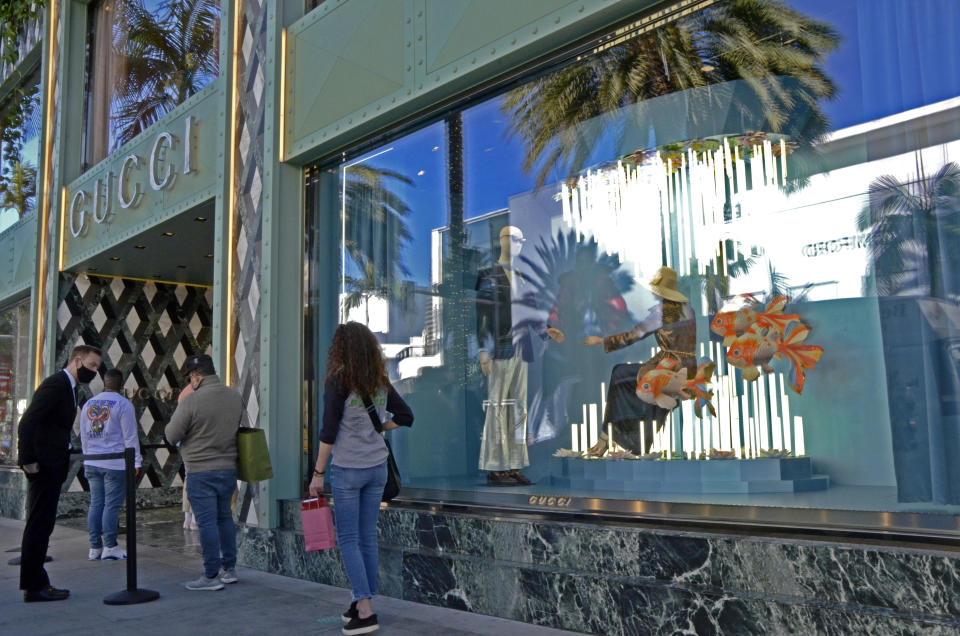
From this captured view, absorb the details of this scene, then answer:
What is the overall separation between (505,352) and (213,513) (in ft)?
7.15

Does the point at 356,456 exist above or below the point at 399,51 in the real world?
below

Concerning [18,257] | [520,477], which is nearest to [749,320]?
[520,477]

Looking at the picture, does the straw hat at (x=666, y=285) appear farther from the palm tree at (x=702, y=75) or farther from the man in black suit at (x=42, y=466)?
the man in black suit at (x=42, y=466)

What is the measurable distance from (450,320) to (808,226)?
2.51m

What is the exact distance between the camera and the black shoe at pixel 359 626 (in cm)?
416

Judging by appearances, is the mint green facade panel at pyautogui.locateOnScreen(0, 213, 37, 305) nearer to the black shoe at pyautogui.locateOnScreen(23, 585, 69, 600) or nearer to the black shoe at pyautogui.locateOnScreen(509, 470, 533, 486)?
the black shoe at pyautogui.locateOnScreen(23, 585, 69, 600)

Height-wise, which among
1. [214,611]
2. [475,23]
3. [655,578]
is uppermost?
[475,23]

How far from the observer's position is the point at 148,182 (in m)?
8.76

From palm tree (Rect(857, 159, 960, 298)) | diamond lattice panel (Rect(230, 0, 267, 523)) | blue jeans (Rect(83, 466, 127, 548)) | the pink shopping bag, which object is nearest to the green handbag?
diamond lattice panel (Rect(230, 0, 267, 523))

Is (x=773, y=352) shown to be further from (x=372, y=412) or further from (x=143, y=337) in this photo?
(x=143, y=337)

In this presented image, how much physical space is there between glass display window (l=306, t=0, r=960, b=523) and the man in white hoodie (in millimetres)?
2017

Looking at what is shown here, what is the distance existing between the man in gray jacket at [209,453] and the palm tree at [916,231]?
12.9ft

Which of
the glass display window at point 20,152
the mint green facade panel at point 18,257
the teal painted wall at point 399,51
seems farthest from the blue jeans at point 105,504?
the glass display window at point 20,152

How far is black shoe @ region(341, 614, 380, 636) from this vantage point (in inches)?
164
